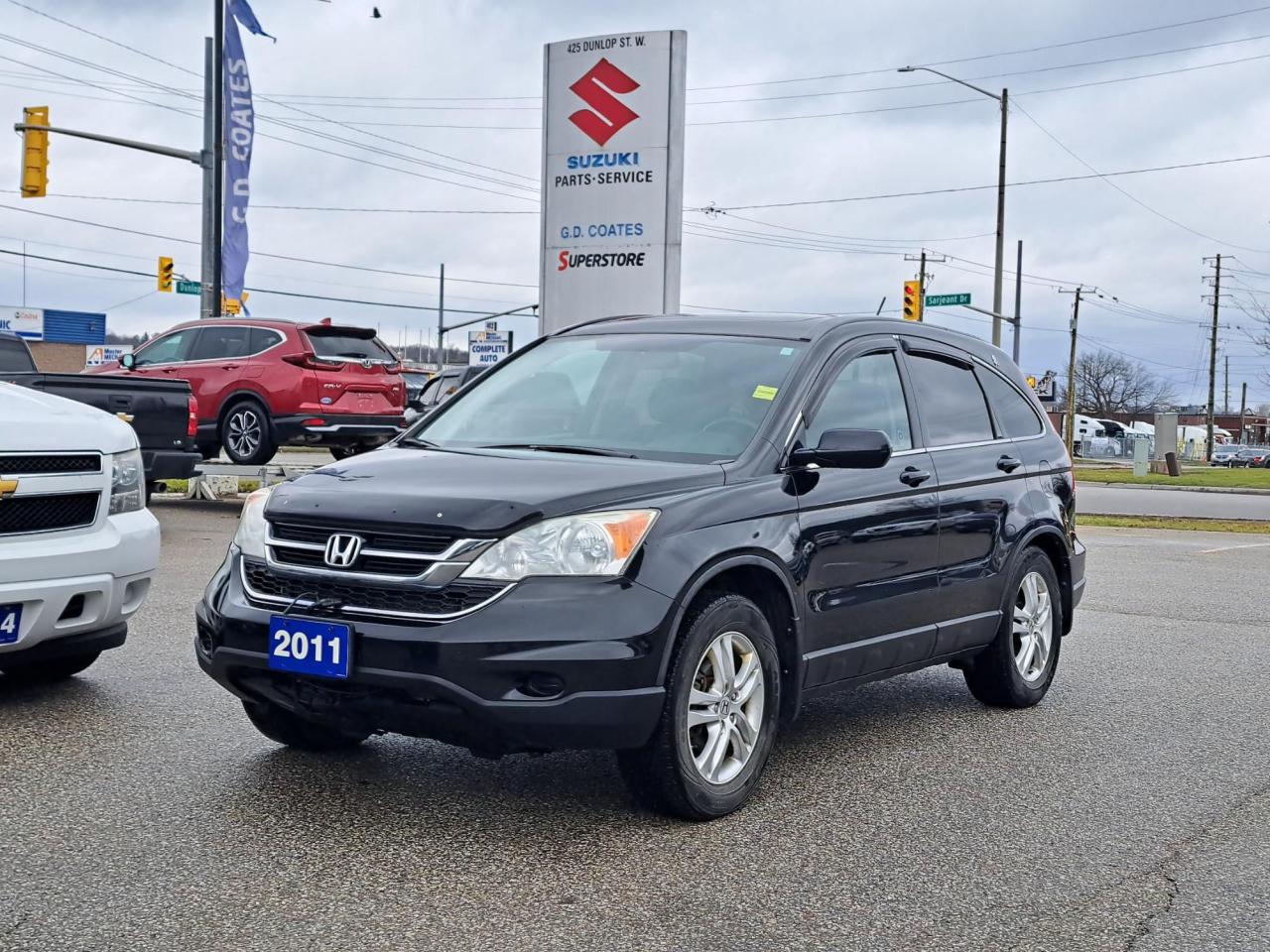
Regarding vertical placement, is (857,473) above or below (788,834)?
above

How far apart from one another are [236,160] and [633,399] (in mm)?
23477

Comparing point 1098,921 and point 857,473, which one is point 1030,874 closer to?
point 1098,921

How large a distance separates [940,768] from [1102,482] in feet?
115

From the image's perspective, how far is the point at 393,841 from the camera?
4.45 m

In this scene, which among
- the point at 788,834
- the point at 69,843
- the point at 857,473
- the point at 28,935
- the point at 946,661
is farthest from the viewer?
the point at 946,661

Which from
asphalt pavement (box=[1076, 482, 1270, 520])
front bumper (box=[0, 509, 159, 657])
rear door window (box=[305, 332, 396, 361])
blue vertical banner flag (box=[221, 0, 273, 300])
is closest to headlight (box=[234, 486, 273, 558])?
front bumper (box=[0, 509, 159, 657])

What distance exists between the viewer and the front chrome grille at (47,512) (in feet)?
19.1

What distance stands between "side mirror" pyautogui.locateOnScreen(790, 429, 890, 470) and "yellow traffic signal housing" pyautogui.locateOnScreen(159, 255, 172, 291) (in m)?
34.5

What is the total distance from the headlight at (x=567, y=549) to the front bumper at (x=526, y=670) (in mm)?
50

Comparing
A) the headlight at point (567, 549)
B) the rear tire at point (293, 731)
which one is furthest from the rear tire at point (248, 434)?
the headlight at point (567, 549)

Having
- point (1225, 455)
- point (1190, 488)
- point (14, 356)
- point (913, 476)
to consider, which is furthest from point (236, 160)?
point (1225, 455)

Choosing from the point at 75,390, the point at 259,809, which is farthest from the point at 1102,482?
the point at 259,809

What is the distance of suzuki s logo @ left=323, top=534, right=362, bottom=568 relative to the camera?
4551 millimetres

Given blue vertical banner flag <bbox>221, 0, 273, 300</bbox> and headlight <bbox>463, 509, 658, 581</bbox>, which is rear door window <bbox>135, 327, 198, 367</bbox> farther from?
headlight <bbox>463, 509, 658, 581</bbox>
